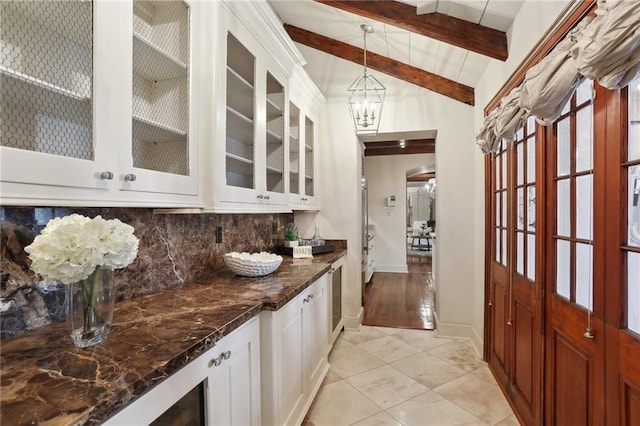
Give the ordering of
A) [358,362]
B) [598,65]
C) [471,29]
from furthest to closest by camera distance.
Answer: [358,362] → [471,29] → [598,65]

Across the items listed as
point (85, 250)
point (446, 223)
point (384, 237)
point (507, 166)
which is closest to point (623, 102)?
point (507, 166)

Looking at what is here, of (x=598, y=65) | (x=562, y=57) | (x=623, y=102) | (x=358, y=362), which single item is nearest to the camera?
(x=598, y=65)

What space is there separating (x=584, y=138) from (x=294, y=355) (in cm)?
183

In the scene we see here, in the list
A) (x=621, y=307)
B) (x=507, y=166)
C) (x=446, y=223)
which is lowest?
(x=621, y=307)

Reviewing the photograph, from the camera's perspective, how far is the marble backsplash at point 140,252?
1.09 metres

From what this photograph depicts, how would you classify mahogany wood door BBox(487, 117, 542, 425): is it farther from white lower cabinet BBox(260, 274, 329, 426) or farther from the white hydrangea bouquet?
the white hydrangea bouquet

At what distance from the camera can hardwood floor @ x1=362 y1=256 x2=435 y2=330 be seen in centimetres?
395

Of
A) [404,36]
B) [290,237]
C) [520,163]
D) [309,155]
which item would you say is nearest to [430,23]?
[404,36]

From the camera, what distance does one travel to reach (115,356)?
36.8 inches

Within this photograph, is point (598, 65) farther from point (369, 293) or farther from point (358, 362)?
point (369, 293)

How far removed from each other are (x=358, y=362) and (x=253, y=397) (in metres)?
1.66

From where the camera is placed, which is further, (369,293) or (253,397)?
(369,293)

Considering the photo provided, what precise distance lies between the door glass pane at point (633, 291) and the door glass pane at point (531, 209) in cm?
81

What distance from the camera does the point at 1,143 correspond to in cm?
86
